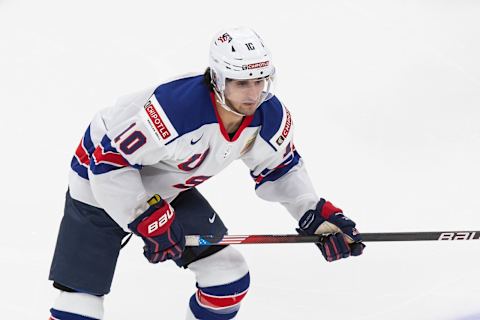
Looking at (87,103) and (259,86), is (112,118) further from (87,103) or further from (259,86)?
(87,103)

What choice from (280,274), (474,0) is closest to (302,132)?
(280,274)

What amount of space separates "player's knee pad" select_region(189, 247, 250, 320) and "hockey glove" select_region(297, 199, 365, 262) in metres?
0.25

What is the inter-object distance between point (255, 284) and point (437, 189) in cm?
100

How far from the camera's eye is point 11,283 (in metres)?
3.78

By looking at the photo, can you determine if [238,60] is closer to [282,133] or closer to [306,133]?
[282,133]

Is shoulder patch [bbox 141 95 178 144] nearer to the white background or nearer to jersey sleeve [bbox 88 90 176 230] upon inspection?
jersey sleeve [bbox 88 90 176 230]

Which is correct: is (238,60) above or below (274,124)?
above

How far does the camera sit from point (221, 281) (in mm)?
3141

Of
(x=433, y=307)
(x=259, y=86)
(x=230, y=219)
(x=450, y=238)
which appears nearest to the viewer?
(x=259, y=86)

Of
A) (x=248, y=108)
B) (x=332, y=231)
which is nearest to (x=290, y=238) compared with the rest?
(x=332, y=231)

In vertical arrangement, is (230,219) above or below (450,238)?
Answer: below

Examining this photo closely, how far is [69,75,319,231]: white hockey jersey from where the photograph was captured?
284 cm

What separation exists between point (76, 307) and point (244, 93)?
→ 842mm

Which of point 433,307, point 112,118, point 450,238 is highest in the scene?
point 112,118
